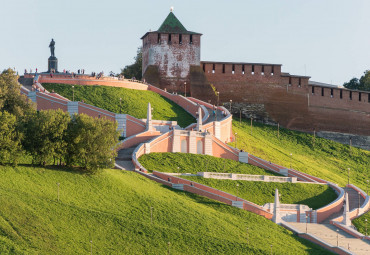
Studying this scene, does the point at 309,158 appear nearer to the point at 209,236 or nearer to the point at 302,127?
the point at 302,127

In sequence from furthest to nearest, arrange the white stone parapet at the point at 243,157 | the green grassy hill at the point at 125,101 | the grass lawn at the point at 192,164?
the green grassy hill at the point at 125,101
the white stone parapet at the point at 243,157
the grass lawn at the point at 192,164

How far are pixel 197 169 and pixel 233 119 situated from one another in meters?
17.8

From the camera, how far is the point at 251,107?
3162 inches

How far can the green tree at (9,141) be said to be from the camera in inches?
1898

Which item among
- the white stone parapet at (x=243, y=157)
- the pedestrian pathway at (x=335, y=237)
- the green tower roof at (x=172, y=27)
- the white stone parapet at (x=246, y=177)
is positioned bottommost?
the pedestrian pathway at (x=335, y=237)

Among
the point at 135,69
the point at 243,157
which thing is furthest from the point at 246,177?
the point at 135,69

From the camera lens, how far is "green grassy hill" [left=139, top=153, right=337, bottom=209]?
188ft

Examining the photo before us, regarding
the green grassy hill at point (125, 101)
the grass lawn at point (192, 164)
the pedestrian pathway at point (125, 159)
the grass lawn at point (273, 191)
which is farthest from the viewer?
the green grassy hill at point (125, 101)

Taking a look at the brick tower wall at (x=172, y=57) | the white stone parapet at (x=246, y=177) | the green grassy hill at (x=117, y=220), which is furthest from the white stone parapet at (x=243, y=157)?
the brick tower wall at (x=172, y=57)

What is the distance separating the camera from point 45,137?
50375mm

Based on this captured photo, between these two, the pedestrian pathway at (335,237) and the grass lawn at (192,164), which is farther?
the grass lawn at (192,164)

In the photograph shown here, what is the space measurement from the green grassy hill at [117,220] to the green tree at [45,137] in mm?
907

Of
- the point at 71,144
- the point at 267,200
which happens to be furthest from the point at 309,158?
the point at 71,144

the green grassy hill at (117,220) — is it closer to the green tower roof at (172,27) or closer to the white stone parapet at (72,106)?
the white stone parapet at (72,106)
